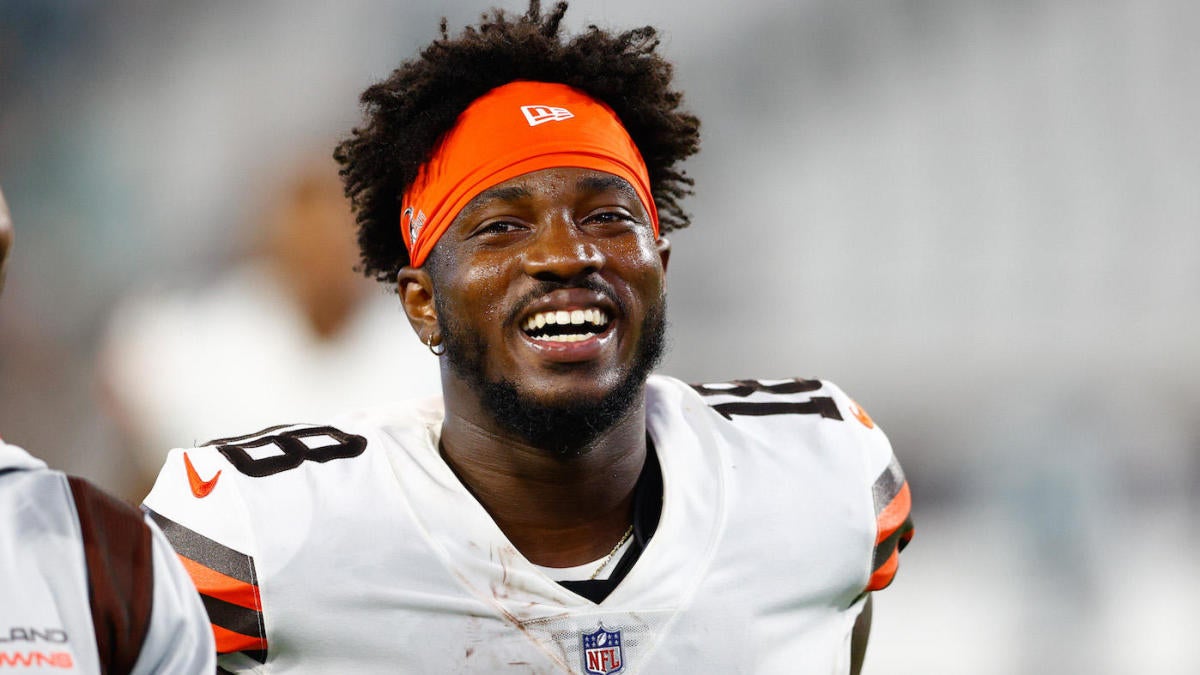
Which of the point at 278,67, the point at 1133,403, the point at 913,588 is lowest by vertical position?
the point at 913,588

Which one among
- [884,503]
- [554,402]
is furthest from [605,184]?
[884,503]

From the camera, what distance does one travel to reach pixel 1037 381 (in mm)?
4383

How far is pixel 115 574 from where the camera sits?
1431mm

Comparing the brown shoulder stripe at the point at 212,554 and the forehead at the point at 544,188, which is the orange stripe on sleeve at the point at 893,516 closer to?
the forehead at the point at 544,188

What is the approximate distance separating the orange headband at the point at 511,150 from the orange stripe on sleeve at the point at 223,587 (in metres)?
0.66

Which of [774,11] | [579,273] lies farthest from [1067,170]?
[579,273]

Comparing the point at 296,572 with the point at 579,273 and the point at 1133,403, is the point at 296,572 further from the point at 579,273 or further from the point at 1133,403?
the point at 1133,403

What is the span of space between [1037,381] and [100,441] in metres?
2.92

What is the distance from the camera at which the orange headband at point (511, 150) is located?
2297mm

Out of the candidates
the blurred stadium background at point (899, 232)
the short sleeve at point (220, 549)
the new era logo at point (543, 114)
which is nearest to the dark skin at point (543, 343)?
the new era logo at point (543, 114)

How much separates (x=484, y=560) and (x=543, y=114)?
770 millimetres

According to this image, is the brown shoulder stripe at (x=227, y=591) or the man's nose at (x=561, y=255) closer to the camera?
the brown shoulder stripe at (x=227, y=591)

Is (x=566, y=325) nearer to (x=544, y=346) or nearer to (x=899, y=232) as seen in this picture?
(x=544, y=346)

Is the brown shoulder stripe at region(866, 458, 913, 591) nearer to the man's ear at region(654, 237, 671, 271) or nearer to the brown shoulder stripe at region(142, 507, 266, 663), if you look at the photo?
the man's ear at region(654, 237, 671, 271)
